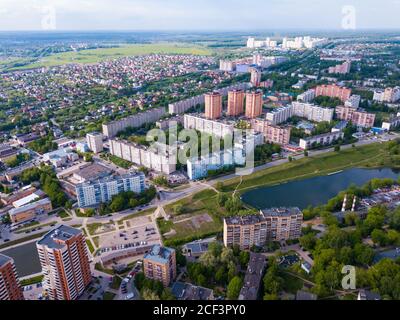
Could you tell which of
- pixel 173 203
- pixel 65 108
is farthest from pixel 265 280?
pixel 65 108

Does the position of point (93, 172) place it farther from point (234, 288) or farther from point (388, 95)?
point (388, 95)

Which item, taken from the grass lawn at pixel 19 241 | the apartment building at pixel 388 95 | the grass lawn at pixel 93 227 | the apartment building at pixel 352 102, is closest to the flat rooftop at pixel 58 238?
the grass lawn at pixel 93 227

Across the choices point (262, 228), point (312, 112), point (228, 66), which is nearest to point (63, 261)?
point (262, 228)

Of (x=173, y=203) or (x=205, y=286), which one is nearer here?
(x=205, y=286)

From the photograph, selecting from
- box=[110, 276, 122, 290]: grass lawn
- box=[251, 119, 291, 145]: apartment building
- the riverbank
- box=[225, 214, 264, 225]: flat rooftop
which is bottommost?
box=[110, 276, 122, 290]: grass lawn

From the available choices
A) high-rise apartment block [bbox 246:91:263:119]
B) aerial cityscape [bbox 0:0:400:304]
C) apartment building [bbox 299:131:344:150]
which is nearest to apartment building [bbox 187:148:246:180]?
aerial cityscape [bbox 0:0:400:304]

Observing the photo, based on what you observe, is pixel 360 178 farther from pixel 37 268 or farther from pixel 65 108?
pixel 65 108

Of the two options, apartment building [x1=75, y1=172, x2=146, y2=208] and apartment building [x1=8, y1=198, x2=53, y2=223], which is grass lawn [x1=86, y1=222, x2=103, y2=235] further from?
apartment building [x1=8, y1=198, x2=53, y2=223]
